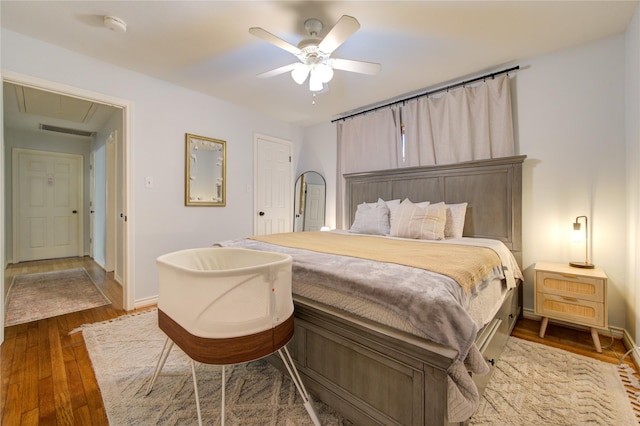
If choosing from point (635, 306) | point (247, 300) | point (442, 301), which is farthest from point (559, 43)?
point (247, 300)

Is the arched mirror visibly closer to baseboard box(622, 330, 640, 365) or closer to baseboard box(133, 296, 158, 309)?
baseboard box(133, 296, 158, 309)

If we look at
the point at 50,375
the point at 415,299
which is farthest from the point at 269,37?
the point at 50,375

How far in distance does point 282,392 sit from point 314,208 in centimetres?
320

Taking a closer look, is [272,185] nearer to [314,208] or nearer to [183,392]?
[314,208]

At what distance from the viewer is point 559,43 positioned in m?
2.33

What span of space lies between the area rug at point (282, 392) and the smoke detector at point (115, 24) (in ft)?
7.98

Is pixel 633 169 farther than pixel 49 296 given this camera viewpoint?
No

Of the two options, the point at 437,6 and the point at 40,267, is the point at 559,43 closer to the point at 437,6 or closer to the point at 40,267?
the point at 437,6

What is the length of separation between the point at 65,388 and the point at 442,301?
2.15 m

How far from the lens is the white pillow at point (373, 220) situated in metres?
3.03

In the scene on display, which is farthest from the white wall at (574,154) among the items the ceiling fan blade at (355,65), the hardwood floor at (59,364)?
the ceiling fan blade at (355,65)

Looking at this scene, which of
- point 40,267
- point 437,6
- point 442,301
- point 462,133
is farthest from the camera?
point 40,267

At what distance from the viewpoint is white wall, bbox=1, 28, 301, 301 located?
2363 millimetres

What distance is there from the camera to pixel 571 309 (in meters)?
2.10
